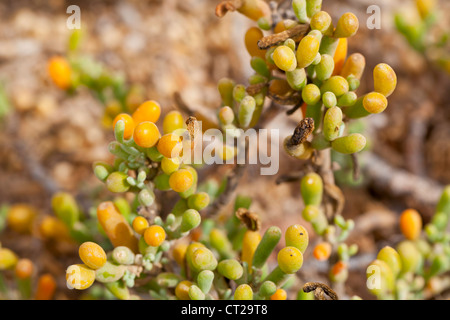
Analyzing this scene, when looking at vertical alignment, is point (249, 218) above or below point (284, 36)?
below

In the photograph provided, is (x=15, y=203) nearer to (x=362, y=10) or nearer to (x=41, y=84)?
(x=41, y=84)

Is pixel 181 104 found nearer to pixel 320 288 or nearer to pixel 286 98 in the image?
pixel 286 98

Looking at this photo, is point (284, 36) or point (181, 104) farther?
point (181, 104)

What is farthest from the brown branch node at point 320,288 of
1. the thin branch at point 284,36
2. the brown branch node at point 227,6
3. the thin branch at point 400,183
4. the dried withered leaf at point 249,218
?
the thin branch at point 400,183

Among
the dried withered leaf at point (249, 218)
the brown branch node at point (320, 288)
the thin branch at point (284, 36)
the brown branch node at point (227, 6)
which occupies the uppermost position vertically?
the brown branch node at point (227, 6)

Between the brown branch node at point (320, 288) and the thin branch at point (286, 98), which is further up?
the thin branch at point (286, 98)

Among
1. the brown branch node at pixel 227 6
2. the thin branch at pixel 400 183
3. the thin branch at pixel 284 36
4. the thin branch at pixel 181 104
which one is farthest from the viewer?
the thin branch at pixel 400 183

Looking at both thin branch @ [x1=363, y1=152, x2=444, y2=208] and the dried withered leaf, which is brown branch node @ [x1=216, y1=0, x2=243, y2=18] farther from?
A: thin branch @ [x1=363, y1=152, x2=444, y2=208]

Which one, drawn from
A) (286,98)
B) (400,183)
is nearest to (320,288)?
(286,98)

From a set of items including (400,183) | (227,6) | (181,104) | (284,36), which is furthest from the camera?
(400,183)

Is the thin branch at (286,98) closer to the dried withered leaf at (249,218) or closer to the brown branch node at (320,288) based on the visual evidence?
the dried withered leaf at (249,218)

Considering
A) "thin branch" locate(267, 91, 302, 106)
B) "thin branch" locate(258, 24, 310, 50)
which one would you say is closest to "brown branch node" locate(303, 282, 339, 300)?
"thin branch" locate(267, 91, 302, 106)
